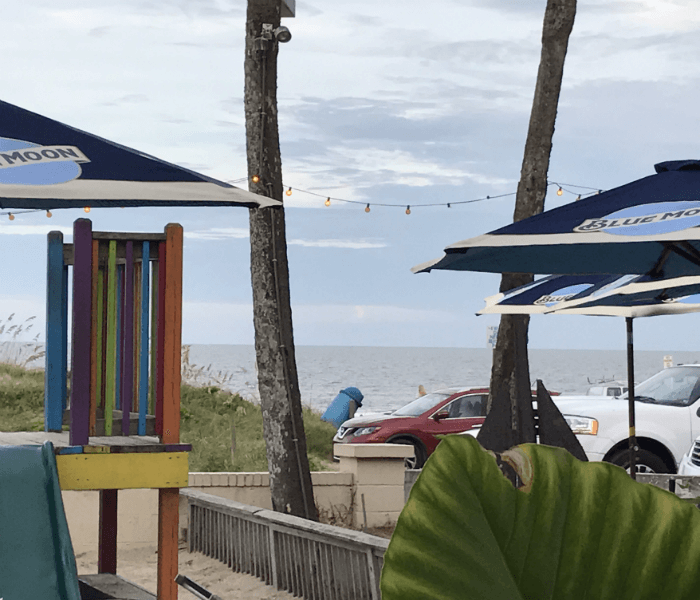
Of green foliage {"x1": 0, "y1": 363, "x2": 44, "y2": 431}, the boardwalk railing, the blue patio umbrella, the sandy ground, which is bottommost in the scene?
the sandy ground

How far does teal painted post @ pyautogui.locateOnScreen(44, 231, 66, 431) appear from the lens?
4766 mm

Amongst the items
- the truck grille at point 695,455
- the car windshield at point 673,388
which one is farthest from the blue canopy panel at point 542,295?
the car windshield at point 673,388

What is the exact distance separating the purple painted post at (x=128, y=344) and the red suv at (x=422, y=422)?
385 inches

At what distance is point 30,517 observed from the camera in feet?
12.5

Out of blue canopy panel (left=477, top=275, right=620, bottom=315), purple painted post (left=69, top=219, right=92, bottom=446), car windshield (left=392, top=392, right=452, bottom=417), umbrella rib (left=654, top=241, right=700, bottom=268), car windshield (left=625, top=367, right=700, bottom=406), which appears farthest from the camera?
car windshield (left=392, top=392, right=452, bottom=417)

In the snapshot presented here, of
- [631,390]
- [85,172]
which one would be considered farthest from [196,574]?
[631,390]

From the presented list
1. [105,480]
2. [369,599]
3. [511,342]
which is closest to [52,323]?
[105,480]

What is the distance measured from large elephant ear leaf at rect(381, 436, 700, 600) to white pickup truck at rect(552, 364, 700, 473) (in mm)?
10685

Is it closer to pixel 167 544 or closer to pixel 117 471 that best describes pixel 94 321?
pixel 117 471

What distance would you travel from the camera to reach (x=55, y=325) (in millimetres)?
4766

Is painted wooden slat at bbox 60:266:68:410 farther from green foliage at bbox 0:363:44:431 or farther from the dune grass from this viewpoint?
green foliage at bbox 0:363:44:431

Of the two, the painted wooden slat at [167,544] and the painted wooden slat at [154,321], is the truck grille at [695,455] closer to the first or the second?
the painted wooden slat at [167,544]

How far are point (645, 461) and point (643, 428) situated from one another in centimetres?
44

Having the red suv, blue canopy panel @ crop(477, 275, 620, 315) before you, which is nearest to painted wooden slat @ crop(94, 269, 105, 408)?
blue canopy panel @ crop(477, 275, 620, 315)
